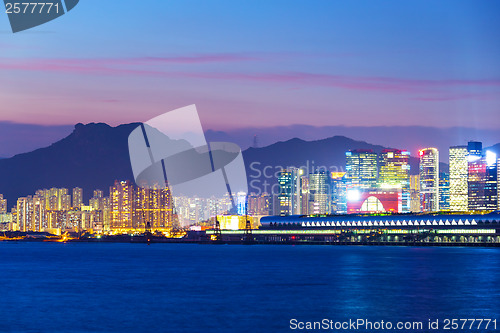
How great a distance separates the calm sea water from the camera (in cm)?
5984

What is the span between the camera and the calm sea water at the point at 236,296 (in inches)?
2356

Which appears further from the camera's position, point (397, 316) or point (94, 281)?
point (94, 281)

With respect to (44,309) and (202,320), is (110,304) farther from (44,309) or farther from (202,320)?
(202,320)

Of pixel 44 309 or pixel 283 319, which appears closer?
pixel 283 319

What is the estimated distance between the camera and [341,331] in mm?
54219

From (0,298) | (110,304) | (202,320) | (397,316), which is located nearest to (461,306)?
(397,316)

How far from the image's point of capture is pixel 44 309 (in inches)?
2643

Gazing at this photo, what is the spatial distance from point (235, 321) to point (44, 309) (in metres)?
16.7

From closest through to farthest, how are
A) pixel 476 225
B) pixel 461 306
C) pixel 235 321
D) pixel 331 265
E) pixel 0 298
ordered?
pixel 235 321, pixel 461 306, pixel 0 298, pixel 331 265, pixel 476 225

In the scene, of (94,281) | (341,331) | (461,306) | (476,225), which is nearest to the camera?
(341,331)

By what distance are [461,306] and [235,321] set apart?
722 inches

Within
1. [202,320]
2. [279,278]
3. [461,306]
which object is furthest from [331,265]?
[202,320]

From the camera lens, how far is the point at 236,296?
2938 inches

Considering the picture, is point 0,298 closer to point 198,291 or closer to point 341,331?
point 198,291
